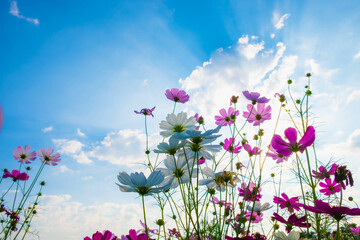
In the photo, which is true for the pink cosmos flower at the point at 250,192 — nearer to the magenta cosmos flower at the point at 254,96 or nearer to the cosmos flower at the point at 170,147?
the cosmos flower at the point at 170,147

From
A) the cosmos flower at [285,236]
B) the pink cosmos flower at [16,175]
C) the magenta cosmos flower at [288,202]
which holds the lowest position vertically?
the cosmos flower at [285,236]

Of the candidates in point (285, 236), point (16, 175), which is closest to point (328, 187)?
point (285, 236)

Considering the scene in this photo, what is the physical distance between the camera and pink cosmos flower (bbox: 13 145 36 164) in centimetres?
281

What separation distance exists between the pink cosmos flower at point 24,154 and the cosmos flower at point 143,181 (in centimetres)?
270

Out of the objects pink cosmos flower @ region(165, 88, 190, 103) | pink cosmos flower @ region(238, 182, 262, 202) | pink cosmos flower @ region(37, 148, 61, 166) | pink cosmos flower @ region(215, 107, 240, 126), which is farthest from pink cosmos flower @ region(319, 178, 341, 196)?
pink cosmos flower @ region(37, 148, 61, 166)

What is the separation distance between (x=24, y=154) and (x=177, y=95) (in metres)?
2.33

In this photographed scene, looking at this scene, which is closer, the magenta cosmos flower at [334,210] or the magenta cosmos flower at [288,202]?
the magenta cosmos flower at [334,210]

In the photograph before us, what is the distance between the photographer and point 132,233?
A: 2.94 feet

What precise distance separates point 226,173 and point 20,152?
287 centimetres

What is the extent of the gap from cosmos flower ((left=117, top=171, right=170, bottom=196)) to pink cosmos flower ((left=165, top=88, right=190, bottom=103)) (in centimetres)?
95

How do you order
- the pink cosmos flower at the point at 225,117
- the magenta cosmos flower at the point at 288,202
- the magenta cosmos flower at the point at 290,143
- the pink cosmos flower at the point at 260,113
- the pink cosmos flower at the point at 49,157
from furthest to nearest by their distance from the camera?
1. the pink cosmos flower at the point at 49,157
2. the pink cosmos flower at the point at 225,117
3. the pink cosmos flower at the point at 260,113
4. the magenta cosmos flower at the point at 288,202
5. the magenta cosmos flower at the point at 290,143

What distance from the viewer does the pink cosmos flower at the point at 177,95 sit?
1642 millimetres

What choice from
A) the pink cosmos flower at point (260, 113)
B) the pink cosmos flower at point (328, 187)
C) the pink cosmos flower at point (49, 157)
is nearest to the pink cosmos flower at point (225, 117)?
the pink cosmos flower at point (260, 113)

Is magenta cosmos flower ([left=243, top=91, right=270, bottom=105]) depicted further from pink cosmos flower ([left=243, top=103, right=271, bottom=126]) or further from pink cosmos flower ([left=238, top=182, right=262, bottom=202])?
pink cosmos flower ([left=238, top=182, right=262, bottom=202])
